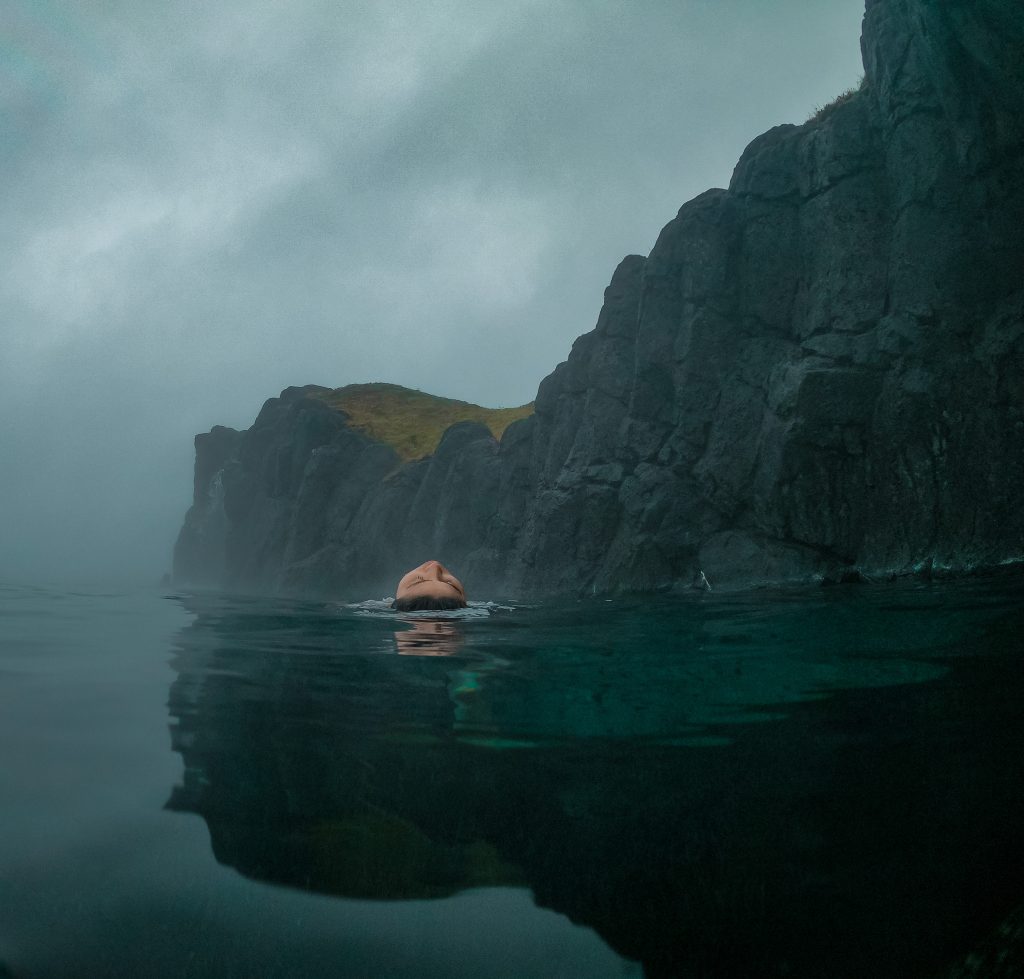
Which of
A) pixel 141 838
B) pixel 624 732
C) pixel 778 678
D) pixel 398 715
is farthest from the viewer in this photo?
pixel 778 678

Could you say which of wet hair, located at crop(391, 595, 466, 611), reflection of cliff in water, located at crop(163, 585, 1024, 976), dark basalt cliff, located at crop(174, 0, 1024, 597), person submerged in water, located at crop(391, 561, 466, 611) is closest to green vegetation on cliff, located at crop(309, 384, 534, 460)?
dark basalt cliff, located at crop(174, 0, 1024, 597)

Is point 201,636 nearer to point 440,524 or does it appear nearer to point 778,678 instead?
point 778,678

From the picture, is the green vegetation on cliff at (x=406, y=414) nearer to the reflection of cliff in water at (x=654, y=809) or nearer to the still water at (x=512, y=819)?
the still water at (x=512, y=819)

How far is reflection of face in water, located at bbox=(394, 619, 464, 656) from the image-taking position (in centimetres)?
974

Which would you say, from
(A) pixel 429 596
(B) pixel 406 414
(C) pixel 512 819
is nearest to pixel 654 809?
(C) pixel 512 819

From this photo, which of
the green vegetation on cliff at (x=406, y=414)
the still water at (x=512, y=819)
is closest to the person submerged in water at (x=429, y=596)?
the still water at (x=512, y=819)

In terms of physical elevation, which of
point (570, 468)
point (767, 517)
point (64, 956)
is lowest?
point (64, 956)

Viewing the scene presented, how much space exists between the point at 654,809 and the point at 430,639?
23.9 ft

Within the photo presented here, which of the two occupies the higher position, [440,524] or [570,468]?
[570,468]

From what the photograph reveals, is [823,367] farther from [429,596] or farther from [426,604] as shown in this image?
[426,604]

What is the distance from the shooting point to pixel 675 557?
89.3 feet

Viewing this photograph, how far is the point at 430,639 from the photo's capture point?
1119 cm

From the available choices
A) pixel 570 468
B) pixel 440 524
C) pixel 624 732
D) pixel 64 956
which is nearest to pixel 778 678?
pixel 624 732

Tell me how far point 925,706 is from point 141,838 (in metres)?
6.12
